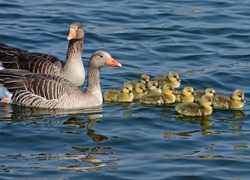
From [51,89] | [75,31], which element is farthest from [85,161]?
[75,31]

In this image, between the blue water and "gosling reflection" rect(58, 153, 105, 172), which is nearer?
"gosling reflection" rect(58, 153, 105, 172)

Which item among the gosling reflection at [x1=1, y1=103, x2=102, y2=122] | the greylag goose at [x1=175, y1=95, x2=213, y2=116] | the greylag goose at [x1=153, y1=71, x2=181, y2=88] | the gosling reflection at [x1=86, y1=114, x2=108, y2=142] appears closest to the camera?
the gosling reflection at [x1=86, y1=114, x2=108, y2=142]

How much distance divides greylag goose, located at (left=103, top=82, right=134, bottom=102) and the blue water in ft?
0.56

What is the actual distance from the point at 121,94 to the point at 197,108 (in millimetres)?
1579

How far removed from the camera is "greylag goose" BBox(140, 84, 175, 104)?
15867mm

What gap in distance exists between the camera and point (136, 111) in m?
15.7

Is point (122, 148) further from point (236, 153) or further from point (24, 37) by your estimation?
point (24, 37)

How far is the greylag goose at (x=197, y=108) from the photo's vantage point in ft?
50.0

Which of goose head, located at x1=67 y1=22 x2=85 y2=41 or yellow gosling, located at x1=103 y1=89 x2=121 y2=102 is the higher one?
goose head, located at x1=67 y1=22 x2=85 y2=41

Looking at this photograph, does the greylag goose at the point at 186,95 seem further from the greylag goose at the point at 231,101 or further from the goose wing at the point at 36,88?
the goose wing at the point at 36,88

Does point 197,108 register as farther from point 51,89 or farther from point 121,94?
point 51,89

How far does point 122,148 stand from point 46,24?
8.93 metres

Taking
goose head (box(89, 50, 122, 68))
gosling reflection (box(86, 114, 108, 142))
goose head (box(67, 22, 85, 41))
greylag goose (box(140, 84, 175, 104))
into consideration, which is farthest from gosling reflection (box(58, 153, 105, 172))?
goose head (box(67, 22, 85, 41))

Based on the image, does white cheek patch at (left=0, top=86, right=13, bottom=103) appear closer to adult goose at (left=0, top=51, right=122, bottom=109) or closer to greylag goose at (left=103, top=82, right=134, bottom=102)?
adult goose at (left=0, top=51, right=122, bottom=109)
